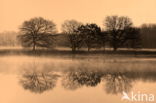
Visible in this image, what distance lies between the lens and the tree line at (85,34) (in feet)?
5.95

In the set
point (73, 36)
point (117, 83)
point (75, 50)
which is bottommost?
point (117, 83)

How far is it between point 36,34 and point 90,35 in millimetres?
399

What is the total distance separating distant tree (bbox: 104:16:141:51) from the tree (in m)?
0.41

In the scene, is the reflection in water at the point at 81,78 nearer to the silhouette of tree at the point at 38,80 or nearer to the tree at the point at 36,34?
the silhouette of tree at the point at 38,80

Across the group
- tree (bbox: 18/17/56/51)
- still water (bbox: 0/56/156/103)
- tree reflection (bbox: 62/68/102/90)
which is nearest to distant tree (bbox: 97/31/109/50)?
still water (bbox: 0/56/156/103)

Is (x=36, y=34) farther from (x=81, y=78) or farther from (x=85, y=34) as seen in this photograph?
(x=81, y=78)

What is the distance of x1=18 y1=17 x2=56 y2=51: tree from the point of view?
1844 millimetres

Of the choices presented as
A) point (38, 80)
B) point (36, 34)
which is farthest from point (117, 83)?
point (36, 34)

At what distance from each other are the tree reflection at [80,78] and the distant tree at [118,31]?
25 centimetres

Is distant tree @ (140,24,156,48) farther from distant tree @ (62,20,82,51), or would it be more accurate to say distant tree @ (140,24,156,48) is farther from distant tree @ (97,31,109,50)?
distant tree @ (62,20,82,51)

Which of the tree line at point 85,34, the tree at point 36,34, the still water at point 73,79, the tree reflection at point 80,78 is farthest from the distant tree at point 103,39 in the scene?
the tree at point 36,34

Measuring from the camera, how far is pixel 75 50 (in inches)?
73.0

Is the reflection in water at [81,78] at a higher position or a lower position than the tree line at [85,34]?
lower

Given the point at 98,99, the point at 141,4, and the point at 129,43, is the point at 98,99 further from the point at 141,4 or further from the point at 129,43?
the point at 141,4
